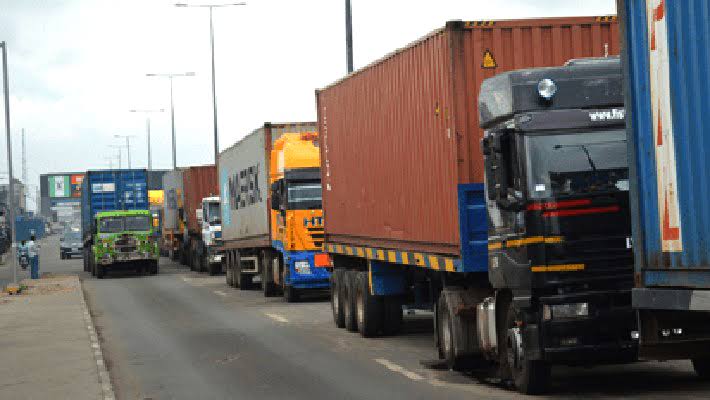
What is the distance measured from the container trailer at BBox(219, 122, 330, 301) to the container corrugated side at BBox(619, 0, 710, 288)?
64.9ft

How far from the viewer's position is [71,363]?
18.1 m

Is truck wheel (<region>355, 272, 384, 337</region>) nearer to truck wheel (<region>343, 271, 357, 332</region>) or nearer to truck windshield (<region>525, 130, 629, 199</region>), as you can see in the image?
truck wheel (<region>343, 271, 357, 332</region>)

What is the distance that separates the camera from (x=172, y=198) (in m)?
60.9

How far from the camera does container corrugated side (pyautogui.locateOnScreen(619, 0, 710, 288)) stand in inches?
365

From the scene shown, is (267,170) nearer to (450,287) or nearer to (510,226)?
(450,287)

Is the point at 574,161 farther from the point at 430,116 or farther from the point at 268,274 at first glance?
the point at 268,274

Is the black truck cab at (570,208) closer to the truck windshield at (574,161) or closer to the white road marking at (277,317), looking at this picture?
the truck windshield at (574,161)

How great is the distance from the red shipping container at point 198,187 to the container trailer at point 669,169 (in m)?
43.0

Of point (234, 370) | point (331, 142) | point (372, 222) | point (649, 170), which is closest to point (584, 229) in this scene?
point (649, 170)

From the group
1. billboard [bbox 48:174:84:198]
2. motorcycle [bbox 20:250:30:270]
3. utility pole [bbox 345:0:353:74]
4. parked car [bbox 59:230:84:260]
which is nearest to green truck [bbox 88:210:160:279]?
motorcycle [bbox 20:250:30:270]

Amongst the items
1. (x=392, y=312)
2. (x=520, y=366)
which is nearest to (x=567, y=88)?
(x=520, y=366)

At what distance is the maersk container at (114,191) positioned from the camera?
5606 cm

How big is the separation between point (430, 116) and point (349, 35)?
14.4 m

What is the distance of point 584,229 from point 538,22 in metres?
3.49
